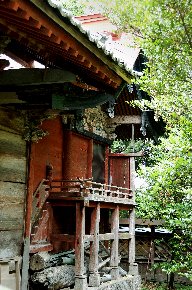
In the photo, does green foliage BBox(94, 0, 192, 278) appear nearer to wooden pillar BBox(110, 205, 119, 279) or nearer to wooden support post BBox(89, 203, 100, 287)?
wooden support post BBox(89, 203, 100, 287)

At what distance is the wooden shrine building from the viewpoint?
446cm

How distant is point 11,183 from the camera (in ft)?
23.7

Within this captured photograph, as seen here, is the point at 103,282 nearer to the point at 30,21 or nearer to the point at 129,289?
the point at 129,289

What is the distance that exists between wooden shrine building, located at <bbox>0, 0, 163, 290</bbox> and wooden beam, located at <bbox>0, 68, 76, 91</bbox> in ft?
0.04

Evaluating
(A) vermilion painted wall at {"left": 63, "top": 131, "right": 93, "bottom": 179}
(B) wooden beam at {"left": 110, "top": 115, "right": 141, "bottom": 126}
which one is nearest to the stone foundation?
(A) vermilion painted wall at {"left": 63, "top": 131, "right": 93, "bottom": 179}

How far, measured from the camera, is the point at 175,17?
598 cm

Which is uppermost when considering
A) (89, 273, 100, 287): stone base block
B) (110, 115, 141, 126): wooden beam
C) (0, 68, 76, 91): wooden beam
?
(110, 115, 141, 126): wooden beam

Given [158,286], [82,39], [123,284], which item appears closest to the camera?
[82,39]

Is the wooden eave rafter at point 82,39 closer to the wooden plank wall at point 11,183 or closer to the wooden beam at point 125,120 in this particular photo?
the wooden plank wall at point 11,183

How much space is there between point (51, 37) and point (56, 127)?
8.26 meters

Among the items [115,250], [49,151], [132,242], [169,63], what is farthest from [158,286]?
[169,63]

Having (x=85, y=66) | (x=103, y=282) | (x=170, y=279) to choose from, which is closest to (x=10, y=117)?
(x=85, y=66)

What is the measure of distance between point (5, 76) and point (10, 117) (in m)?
1.86

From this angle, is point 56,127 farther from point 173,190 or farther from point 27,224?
point 27,224
